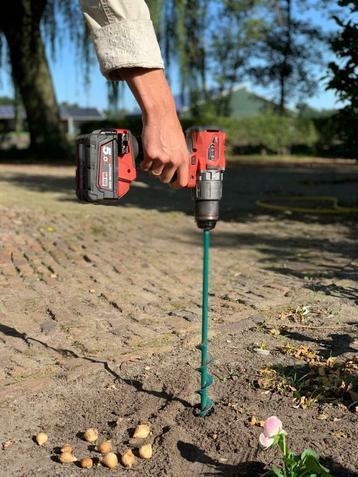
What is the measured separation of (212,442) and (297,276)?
2997 millimetres

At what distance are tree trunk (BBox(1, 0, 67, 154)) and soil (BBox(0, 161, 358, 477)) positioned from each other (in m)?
13.4

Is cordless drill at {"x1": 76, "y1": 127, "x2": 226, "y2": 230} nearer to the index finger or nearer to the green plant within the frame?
the index finger

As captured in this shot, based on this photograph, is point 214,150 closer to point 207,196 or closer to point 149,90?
point 207,196

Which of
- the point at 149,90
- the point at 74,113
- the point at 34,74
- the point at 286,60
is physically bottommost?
the point at 149,90

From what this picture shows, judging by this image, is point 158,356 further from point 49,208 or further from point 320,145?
point 320,145

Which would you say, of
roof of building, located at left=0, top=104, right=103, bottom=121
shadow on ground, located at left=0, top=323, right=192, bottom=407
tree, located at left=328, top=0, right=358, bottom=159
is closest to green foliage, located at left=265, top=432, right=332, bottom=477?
shadow on ground, located at left=0, top=323, right=192, bottom=407

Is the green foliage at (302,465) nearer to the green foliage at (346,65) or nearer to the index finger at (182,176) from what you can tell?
the index finger at (182,176)

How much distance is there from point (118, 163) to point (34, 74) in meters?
18.9

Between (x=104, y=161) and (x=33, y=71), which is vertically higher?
(x=33, y=71)

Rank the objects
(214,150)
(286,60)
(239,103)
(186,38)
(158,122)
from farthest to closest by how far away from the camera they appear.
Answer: (239,103) < (286,60) < (186,38) < (214,150) < (158,122)

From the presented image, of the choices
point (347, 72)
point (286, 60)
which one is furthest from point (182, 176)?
point (286, 60)

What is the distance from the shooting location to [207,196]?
8.36 feet

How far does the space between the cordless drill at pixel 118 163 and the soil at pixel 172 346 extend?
1.04m

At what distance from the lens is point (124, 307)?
440cm
